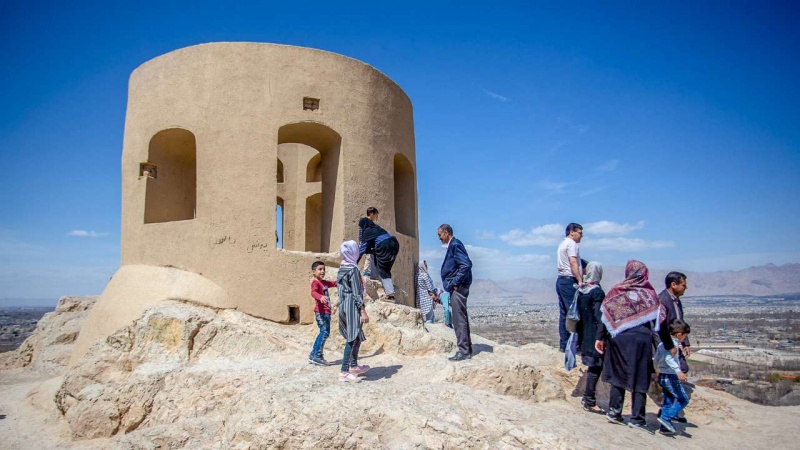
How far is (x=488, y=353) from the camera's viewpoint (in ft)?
22.9

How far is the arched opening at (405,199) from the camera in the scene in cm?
1088

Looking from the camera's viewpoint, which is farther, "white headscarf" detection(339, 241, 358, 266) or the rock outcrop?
the rock outcrop

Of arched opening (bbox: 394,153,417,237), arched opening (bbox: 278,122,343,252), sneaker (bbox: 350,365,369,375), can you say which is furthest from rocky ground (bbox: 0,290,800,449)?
arched opening (bbox: 278,122,343,252)

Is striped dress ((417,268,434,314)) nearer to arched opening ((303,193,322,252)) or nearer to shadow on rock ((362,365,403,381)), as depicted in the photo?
shadow on rock ((362,365,403,381))

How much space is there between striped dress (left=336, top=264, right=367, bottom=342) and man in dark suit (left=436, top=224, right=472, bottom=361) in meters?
1.23

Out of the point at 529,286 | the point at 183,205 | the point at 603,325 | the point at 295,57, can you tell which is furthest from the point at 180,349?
the point at 529,286

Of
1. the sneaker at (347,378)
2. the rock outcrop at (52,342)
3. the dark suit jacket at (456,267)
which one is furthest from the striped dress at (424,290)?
the rock outcrop at (52,342)

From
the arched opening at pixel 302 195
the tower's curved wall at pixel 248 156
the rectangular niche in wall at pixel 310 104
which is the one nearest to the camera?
the tower's curved wall at pixel 248 156

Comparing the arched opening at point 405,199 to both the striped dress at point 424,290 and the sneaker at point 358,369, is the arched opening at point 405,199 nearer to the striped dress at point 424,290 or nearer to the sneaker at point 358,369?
the striped dress at point 424,290

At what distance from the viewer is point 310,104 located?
883 cm

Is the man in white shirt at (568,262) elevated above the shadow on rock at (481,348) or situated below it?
above

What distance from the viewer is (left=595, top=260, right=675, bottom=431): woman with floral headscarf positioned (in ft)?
16.9

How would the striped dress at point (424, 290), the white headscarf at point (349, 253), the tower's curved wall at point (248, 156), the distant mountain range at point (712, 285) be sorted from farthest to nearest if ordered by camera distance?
the distant mountain range at point (712, 285), the striped dress at point (424, 290), the tower's curved wall at point (248, 156), the white headscarf at point (349, 253)

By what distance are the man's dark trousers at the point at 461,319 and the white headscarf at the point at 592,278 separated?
139 cm
